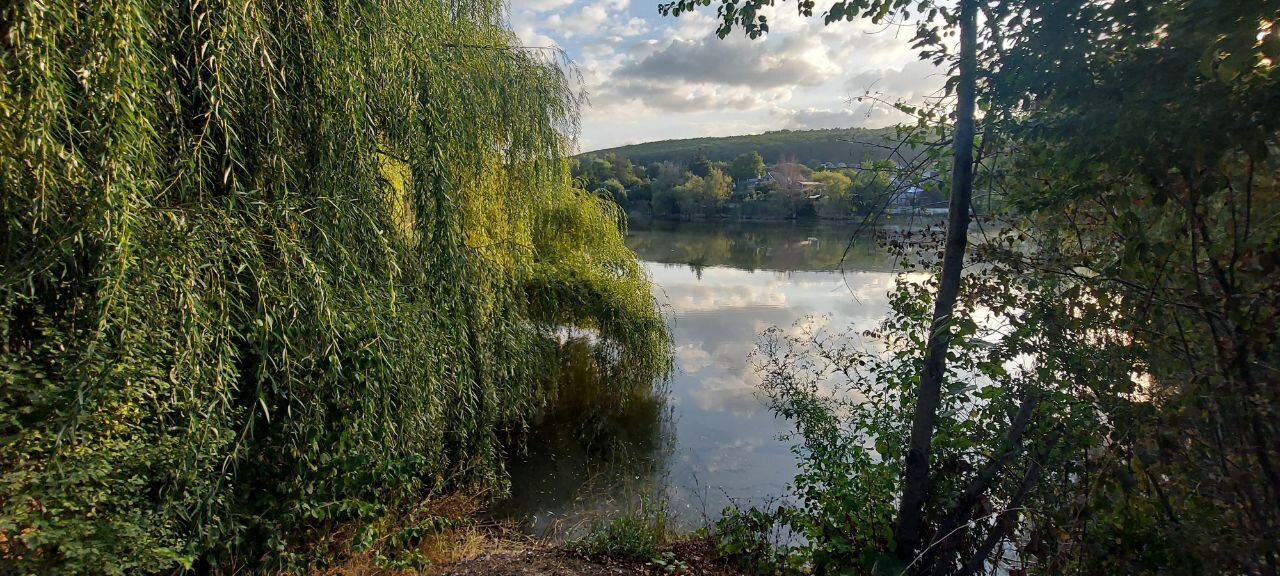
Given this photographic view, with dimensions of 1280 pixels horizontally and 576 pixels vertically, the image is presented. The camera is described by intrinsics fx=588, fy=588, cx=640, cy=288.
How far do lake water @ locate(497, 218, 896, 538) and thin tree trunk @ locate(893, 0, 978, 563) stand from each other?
47 centimetres

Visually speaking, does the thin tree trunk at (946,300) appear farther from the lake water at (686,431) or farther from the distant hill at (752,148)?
the distant hill at (752,148)

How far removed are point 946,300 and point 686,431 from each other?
5562mm

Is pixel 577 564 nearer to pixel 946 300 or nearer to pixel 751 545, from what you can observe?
pixel 751 545

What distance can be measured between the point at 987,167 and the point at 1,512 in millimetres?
4499

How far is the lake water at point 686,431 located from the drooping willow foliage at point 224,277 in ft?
6.57

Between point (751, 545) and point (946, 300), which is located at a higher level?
point (946, 300)

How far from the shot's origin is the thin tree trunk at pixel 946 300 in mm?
2410

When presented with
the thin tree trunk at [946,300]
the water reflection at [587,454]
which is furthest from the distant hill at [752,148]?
the thin tree trunk at [946,300]

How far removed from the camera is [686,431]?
7.94 m

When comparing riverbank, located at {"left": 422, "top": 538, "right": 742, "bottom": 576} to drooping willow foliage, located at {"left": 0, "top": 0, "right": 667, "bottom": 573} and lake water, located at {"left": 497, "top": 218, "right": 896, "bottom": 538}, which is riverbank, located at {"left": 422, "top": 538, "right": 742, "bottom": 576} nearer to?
drooping willow foliage, located at {"left": 0, "top": 0, "right": 667, "bottom": 573}

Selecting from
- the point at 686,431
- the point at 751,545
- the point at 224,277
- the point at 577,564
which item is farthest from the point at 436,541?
the point at 686,431

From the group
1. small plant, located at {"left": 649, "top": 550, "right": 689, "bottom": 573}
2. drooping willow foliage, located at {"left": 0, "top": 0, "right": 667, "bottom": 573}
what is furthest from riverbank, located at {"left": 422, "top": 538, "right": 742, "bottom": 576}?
drooping willow foliage, located at {"left": 0, "top": 0, "right": 667, "bottom": 573}

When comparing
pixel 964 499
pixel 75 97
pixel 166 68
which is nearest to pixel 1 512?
pixel 75 97

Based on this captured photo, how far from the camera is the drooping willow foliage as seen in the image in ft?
7.89
